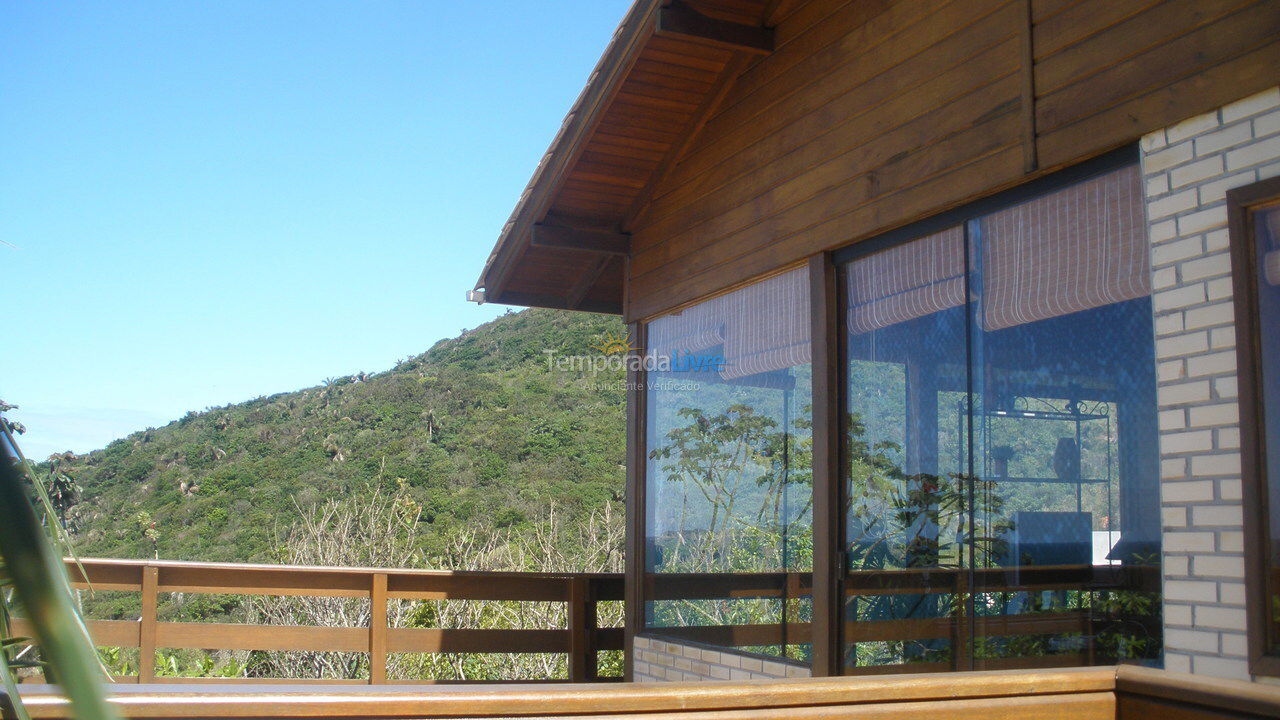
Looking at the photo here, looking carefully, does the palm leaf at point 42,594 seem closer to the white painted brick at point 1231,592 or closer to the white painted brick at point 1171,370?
the white painted brick at point 1231,592

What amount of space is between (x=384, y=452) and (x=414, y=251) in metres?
12.8

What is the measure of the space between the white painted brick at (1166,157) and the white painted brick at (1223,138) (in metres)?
0.03

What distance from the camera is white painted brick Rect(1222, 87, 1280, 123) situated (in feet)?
9.00

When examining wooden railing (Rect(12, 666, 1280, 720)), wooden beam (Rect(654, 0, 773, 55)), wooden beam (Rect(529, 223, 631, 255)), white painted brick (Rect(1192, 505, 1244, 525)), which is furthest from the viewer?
wooden beam (Rect(529, 223, 631, 255))

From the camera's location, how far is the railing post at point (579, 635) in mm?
6566

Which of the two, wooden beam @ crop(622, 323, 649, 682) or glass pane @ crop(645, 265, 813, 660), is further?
wooden beam @ crop(622, 323, 649, 682)

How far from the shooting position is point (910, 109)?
4.15 meters

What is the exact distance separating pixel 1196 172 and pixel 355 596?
15.8ft

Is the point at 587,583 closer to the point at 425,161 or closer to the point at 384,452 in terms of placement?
the point at 384,452

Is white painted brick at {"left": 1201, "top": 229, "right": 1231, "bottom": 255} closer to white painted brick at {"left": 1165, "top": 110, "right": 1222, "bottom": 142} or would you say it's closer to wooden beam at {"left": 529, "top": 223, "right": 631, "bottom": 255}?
white painted brick at {"left": 1165, "top": 110, "right": 1222, "bottom": 142}

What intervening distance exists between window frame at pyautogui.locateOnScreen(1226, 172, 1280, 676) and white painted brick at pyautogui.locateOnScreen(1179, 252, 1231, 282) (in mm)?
29

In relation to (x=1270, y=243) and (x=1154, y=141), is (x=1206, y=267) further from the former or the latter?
(x=1154, y=141)

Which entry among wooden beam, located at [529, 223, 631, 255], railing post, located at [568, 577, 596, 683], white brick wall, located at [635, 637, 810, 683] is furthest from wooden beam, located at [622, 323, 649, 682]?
wooden beam, located at [529, 223, 631, 255]

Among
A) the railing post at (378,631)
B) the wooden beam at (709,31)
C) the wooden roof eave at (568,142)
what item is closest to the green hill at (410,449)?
the railing post at (378,631)
